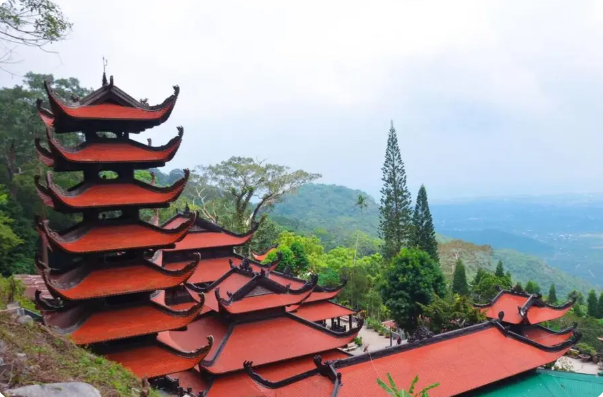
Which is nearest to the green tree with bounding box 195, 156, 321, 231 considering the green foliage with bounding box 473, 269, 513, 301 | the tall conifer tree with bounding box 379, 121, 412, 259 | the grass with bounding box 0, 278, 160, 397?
the tall conifer tree with bounding box 379, 121, 412, 259

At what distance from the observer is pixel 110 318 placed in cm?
1087

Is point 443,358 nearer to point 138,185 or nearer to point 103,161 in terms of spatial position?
point 138,185

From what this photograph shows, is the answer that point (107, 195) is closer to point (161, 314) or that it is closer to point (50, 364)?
point (161, 314)

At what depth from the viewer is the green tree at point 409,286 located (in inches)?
924

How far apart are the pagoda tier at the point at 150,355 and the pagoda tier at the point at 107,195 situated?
331 centimetres

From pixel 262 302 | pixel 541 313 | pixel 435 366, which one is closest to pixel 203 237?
pixel 262 302

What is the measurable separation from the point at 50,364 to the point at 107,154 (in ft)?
19.1

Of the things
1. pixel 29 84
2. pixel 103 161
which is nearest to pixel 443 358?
pixel 103 161

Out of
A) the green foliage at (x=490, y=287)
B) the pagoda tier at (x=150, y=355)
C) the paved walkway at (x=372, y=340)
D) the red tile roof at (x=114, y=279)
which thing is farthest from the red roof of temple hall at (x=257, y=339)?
the green foliage at (x=490, y=287)

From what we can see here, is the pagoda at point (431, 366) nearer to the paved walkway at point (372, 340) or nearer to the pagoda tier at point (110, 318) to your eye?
the pagoda tier at point (110, 318)

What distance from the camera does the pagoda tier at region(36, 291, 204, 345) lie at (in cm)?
1034

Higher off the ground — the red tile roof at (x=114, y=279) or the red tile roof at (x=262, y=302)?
the red tile roof at (x=114, y=279)

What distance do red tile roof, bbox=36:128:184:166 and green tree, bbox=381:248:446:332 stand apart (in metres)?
15.4

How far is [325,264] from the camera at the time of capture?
39062mm
